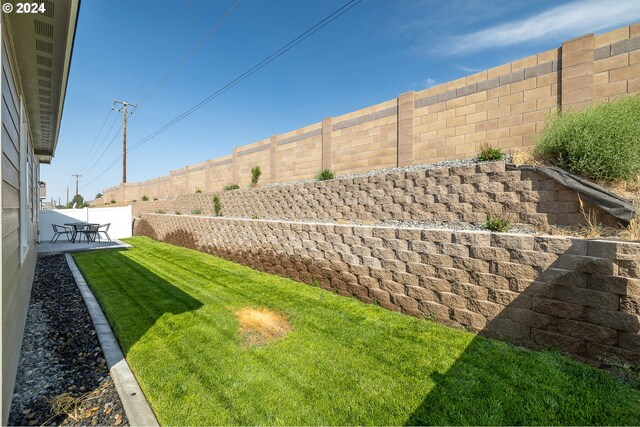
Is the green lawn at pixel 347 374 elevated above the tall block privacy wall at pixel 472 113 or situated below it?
below

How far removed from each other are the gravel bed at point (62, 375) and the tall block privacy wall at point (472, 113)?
786 centimetres

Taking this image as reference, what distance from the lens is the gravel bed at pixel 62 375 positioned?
103 inches

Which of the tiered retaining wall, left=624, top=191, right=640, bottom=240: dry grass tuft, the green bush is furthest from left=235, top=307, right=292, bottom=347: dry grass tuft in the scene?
the green bush

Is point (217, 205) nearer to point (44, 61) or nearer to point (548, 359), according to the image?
→ point (44, 61)

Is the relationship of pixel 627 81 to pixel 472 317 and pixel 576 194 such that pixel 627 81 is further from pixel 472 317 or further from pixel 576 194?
pixel 472 317

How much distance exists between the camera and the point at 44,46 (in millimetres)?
3662

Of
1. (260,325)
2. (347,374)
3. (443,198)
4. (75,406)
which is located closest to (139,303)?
(260,325)

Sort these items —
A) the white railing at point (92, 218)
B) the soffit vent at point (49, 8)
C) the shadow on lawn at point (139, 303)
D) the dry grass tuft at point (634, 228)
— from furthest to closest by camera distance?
the white railing at point (92, 218) < the shadow on lawn at point (139, 303) < the dry grass tuft at point (634, 228) < the soffit vent at point (49, 8)

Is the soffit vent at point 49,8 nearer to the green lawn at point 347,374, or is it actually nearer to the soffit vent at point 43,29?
the soffit vent at point 43,29

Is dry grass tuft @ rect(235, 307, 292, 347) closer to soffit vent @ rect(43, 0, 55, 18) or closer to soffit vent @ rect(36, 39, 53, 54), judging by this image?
soffit vent @ rect(43, 0, 55, 18)

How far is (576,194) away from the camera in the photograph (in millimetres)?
4113

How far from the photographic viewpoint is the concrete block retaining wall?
2.74 meters

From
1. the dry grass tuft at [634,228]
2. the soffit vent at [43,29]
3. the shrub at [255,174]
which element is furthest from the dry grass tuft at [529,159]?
the shrub at [255,174]

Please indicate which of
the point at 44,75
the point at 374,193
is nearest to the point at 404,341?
the point at 374,193
